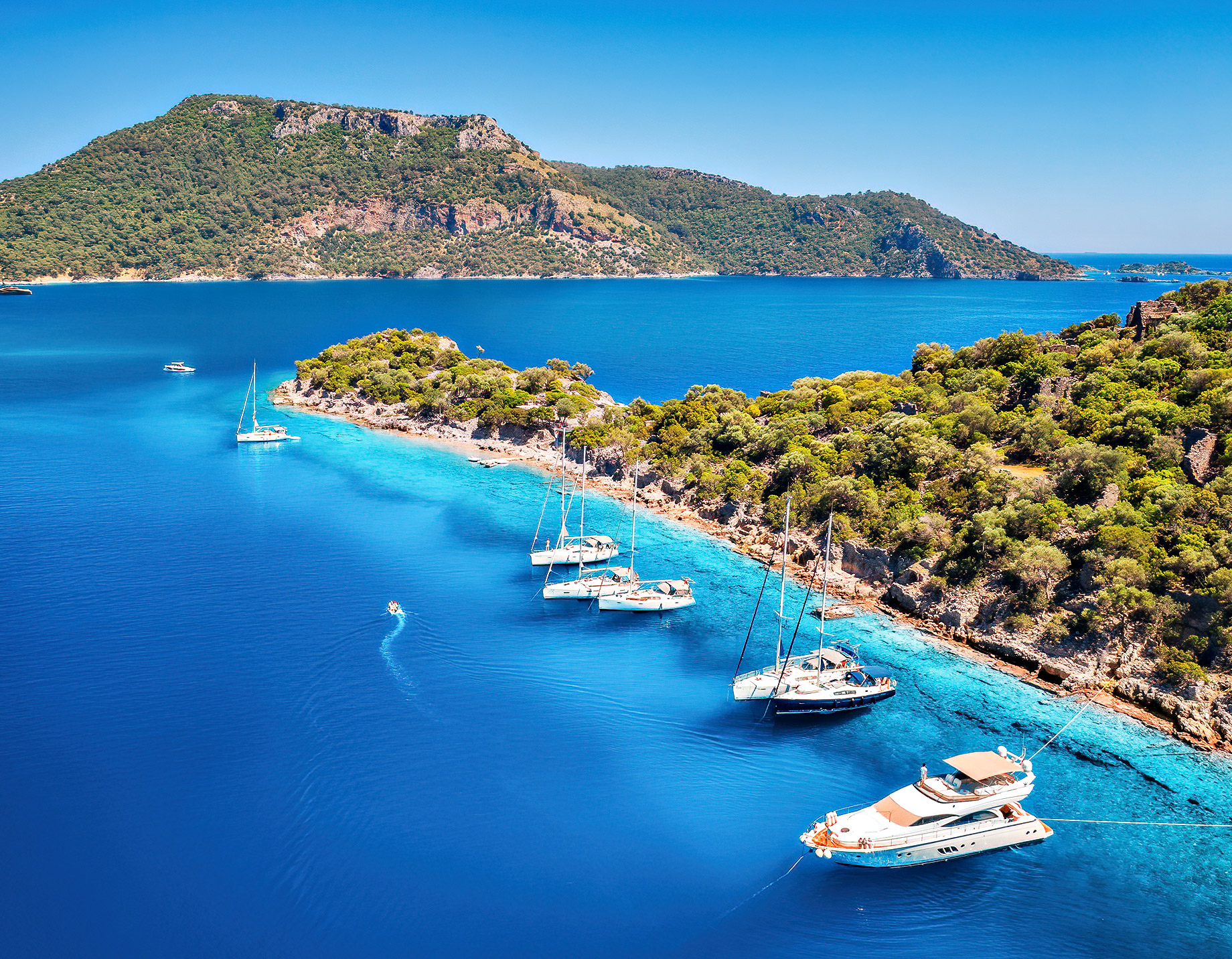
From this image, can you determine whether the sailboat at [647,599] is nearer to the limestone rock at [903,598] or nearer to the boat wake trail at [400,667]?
the boat wake trail at [400,667]

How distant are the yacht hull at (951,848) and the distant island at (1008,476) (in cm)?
1168

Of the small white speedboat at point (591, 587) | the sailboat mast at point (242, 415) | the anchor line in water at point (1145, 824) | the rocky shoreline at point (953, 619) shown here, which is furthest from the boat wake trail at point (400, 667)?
the sailboat mast at point (242, 415)

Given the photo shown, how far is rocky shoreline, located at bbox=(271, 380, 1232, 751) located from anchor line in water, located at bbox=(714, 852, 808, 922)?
15.2 m

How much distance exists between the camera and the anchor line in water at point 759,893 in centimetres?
2372

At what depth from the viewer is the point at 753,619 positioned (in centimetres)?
4125

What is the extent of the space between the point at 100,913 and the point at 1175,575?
46917mm

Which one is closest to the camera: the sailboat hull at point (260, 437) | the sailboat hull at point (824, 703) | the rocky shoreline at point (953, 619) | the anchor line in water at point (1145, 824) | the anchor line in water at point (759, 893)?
the anchor line in water at point (759, 893)

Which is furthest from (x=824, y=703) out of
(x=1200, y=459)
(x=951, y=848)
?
(x=1200, y=459)

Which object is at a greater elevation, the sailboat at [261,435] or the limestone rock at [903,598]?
the sailboat at [261,435]

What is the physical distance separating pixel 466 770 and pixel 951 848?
18129mm

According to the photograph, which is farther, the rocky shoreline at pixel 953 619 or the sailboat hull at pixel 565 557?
the sailboat hull at pixel 565 557

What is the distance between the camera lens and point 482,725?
32.5m

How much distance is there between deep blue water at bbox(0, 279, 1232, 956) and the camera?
2336 cm

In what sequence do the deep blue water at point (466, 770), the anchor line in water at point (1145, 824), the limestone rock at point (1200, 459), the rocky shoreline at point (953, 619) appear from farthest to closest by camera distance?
the limestone rock at point (1200, 459)
the rocky shoreline at point (953, 619)
the anchor line in water at point (1145, 824)
the deep blue water at point (466, 770)
